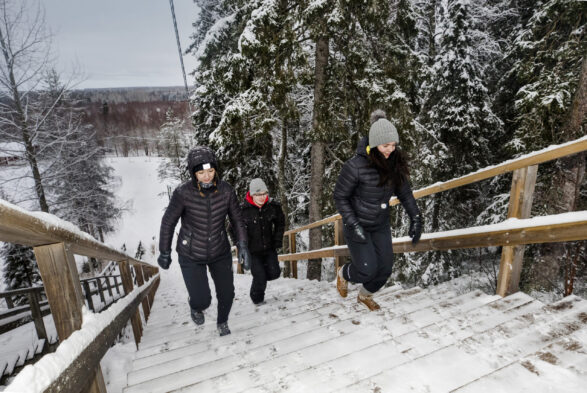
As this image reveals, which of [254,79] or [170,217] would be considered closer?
[170,217]

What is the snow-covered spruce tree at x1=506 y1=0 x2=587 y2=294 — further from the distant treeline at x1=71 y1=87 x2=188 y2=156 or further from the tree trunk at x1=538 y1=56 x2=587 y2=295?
the distant treeline at x1=71 y1=87 x2=188 y2=156

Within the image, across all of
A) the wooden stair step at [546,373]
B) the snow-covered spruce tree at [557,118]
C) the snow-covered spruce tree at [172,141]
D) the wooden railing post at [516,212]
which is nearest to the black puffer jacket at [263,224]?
the wooden railing post at [516,212]

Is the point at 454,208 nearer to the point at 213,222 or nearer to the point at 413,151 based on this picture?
the point at 413,151

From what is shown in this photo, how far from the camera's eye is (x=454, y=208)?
11922 millimetres

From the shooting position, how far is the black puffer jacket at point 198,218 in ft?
9.10

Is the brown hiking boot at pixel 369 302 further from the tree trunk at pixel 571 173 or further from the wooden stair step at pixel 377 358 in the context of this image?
the tree trunk at pixel 571 173

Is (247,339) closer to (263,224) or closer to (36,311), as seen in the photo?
(263,224)

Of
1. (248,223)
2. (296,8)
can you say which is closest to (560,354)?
(248,223)

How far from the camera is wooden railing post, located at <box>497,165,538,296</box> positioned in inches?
97.0

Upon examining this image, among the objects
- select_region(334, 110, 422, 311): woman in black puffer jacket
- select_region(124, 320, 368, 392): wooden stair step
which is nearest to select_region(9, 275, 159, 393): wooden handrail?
select_region(124, 320, 368, 392): wooden stair step

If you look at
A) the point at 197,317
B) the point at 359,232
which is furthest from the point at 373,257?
the point at 197,317

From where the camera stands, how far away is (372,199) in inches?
110

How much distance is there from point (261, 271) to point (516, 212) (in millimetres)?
2848

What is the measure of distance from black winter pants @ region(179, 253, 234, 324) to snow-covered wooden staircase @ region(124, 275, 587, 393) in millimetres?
288
